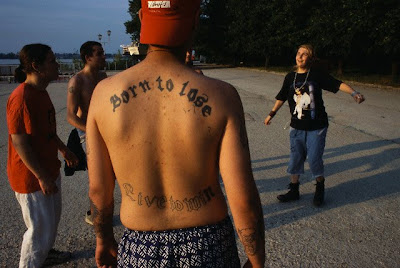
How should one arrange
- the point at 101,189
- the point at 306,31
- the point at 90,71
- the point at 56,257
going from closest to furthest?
1. the point at 101,189
2. the point at 56,257
3. the point at 90,71
4. the point at 306,31

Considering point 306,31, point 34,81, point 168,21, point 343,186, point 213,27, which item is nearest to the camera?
point 168,21

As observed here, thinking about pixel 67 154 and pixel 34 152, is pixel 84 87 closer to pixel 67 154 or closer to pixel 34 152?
pixel 67 154

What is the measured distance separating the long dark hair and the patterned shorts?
189 centimetres

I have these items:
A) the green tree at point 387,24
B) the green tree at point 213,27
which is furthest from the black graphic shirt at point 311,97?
the green tree at point 213,27

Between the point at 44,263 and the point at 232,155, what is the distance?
248cm

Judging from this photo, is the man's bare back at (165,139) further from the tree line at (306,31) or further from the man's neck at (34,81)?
the man's neck at (34,81)

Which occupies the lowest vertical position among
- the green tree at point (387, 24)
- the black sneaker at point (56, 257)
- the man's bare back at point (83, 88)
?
the black sneaker at point (56, 257)

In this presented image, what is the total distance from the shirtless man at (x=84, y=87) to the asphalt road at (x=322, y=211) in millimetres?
723

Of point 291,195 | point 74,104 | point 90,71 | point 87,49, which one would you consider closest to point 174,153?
point 74,104

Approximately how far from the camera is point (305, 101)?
414 centimetres

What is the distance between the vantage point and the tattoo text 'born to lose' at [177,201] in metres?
1.46

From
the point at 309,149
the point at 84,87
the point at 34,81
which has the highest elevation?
the point at 34,81

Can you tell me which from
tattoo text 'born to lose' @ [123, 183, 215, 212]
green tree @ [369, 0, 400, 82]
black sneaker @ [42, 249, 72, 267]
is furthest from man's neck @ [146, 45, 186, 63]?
green tree @ [369, 0, 400, 82]

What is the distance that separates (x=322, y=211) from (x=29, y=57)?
3438 mm
